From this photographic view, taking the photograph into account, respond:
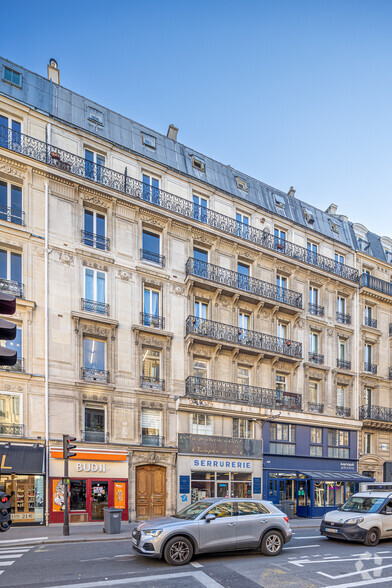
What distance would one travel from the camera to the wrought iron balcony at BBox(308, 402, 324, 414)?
27.3 meters

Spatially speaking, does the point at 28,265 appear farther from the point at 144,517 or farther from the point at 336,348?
the point at 336,348

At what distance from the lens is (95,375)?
20.4 meters

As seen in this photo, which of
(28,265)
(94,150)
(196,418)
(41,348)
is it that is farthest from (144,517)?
(94,150)

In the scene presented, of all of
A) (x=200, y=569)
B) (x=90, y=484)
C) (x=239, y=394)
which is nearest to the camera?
(x=200, y=569)

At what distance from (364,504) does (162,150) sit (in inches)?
754

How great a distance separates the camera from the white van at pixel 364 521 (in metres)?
13.3

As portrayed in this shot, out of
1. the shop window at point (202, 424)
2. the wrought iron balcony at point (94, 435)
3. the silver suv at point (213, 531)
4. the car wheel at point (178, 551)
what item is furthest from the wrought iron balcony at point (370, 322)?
the car wheel at point (178, 551)

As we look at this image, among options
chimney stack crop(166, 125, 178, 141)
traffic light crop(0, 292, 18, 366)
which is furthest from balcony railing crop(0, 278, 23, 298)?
traffic light crop(0, 292, 18, 366)

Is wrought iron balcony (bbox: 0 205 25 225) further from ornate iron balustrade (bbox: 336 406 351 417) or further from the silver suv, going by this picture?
ornate iron balustrade (bbox: 336 406 351 417)

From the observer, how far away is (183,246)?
23.9m

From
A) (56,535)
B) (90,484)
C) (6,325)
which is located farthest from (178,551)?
(90,484)

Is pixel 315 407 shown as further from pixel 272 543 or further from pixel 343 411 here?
pixel 272 543

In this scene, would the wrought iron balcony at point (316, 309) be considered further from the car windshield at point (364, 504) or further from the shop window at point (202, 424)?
the car windshield at point (364, 504)

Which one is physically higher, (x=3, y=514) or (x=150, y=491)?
(x=3, y=514)
